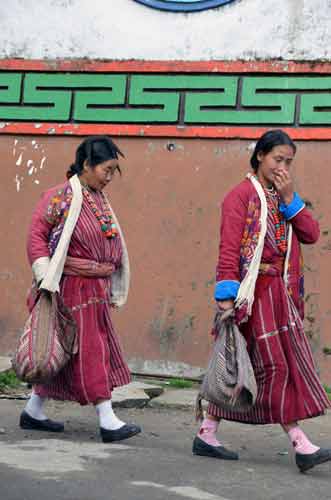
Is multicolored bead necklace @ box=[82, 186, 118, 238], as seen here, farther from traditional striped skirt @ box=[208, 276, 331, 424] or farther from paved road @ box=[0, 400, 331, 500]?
paved road @ box=[0, 400, 331, 500]

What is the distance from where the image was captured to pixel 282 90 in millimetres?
7711

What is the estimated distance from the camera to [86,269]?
17.7ft

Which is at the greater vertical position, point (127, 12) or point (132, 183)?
point (127, 12)

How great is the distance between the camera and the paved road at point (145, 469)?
13.5 feet

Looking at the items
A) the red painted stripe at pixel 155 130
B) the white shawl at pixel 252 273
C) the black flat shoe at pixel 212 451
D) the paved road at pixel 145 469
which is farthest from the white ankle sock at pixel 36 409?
the red painted stripe at pixel 155 130

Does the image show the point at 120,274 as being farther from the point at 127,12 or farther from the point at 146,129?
the point at 127,12

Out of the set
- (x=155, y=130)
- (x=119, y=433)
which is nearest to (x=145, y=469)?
(x=119, y=433)

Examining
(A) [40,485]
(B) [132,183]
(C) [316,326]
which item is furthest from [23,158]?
(A) [40,485]

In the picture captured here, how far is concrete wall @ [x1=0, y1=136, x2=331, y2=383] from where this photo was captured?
7801 millimetres

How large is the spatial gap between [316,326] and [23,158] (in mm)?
2634

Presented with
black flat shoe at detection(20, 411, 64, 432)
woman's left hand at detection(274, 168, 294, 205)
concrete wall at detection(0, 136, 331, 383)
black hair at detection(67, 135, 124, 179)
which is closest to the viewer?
woman's left hand at detection(274, 168, 294, 205)

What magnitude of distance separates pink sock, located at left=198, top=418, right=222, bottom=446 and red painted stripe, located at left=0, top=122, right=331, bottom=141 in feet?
10.2

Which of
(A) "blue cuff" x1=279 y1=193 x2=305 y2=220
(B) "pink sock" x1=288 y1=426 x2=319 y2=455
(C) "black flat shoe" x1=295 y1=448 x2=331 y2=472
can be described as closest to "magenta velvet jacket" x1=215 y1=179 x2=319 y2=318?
(A) "blue cuff" x1=279 y1=193 x2=305 y2=220

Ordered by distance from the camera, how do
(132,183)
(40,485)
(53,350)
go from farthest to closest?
(132,183) → (53,350) → (40,485)
